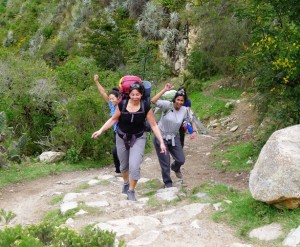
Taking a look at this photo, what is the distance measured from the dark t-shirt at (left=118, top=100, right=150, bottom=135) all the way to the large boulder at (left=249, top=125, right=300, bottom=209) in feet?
5.69

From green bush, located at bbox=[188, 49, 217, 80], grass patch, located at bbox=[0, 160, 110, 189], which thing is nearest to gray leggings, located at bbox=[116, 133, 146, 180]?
grass patch, located at bbox=[0, 160, 110, 189]

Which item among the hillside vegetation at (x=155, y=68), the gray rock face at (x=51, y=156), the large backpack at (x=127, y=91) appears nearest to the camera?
the large backpack at (x=127, y=91)

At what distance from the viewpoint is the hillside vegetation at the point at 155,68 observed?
8.42 meters

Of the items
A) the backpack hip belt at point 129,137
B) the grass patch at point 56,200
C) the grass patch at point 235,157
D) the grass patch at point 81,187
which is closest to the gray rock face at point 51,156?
the grass patch at point 81,187

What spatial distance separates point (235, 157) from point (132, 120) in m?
5.06

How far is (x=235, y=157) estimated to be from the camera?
35.7 ft

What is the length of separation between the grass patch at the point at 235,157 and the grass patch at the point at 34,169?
2.76 m

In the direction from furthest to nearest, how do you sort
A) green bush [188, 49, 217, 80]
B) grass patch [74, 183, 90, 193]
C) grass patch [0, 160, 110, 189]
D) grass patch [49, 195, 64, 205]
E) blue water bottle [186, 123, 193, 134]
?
1. green bush [188, 49, 217, 80]
2. grass patch [0, 160, 110, 189]
3. grass patch [74, 183, 90, 193]
4. blue water bottle [186, 123, 193, 134]
5. grass patch [49, 195, 64, 205]

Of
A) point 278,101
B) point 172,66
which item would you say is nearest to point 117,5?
point 172,66

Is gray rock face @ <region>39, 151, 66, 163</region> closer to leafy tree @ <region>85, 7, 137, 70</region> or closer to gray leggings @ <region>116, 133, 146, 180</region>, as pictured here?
gray leggings @ <region>116, 133, 146, 180</region>

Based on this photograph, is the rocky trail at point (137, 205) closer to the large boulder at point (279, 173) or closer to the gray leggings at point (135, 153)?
the gray leggings at point (135, 153)

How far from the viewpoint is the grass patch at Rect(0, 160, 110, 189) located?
9.43 meters

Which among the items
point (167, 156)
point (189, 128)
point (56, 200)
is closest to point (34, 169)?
point (56, 200)

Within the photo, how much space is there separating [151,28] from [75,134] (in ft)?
59.4
